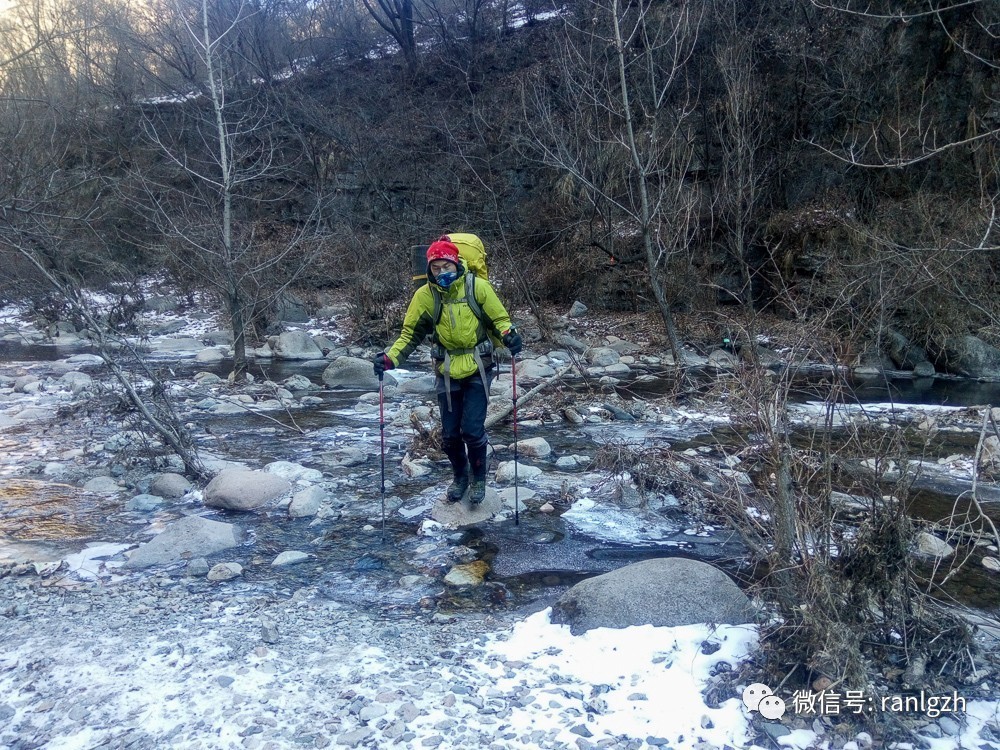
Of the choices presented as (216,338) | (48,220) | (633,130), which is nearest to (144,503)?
(48,220)

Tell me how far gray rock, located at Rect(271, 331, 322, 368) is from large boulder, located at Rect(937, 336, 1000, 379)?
11972mm

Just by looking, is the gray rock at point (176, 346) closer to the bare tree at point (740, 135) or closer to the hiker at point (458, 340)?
the bare tree at point (740, 135)

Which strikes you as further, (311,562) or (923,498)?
(923,498)

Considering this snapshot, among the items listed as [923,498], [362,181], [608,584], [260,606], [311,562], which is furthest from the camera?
[362,181]

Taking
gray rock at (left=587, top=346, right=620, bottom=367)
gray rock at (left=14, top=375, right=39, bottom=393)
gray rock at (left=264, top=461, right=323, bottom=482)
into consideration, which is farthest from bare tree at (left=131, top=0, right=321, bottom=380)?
gray rock at (left=264, top=461, right=323, bottom=482)

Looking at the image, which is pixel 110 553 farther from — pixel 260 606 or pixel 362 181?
pixel 362 181

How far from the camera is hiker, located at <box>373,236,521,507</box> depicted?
5.91 meters

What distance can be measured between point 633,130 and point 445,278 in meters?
10.5

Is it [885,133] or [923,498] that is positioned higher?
[885,133]

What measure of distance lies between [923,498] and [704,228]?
13731mm

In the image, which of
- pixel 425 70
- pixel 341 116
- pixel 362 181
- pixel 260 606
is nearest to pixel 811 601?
pixel 260 606

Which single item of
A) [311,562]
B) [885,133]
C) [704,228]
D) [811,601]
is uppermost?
[885,133]

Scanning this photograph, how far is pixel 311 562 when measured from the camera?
5547 millimetres

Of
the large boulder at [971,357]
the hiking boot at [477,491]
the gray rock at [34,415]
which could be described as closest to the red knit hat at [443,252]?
the hiking boot at [477,491]
